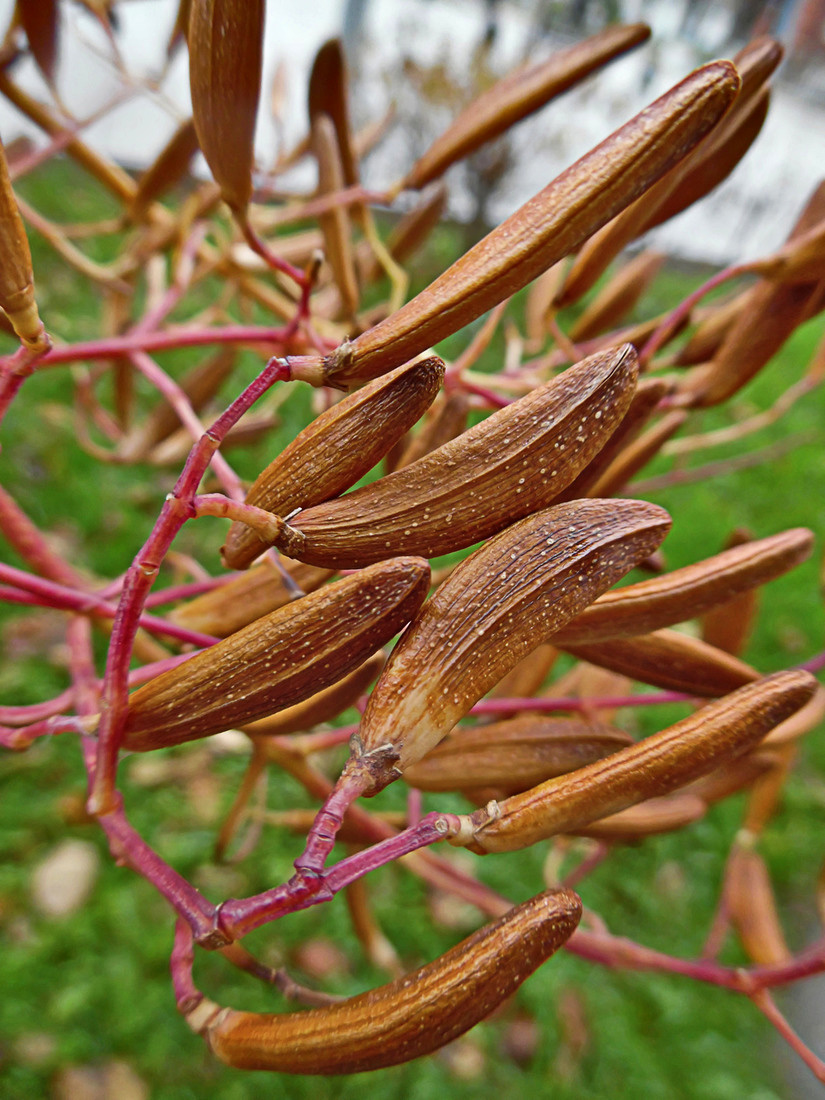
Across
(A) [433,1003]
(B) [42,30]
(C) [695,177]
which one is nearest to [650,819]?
(A) [433,1003]

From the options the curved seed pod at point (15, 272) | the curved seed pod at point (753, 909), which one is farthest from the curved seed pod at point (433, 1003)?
the curved seed pod at point (753, 909)

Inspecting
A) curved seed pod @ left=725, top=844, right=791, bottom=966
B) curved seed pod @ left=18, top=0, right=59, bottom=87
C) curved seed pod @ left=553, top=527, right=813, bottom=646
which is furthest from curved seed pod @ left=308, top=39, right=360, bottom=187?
curved seed pod @ left=725, top=844, right=791, bottom=966

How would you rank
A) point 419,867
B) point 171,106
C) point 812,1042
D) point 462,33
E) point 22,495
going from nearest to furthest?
point 419,867 < point 171,106 < point 812,1042 < point 22,495 < point 462,33

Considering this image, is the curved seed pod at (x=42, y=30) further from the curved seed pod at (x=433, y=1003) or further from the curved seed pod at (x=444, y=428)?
the curved seed pod at (x=433, y=1003)

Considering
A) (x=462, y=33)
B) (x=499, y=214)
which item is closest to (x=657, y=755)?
(x=499, y=214)

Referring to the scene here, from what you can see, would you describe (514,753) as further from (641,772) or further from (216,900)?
(216,900)

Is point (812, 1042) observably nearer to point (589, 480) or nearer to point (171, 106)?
point (589, 480)

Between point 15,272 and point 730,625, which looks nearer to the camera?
point 15,272
